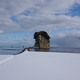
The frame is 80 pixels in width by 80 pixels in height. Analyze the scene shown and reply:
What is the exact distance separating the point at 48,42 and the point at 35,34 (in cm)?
418

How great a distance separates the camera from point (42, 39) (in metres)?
38.4

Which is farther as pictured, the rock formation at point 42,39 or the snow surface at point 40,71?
the rock formation at point 42,39

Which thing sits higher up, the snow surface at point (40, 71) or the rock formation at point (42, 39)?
the rock formation at point (42, 39)

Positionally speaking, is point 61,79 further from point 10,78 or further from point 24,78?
point 10,78

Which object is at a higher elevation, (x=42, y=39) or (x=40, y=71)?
(x=42, y=39)

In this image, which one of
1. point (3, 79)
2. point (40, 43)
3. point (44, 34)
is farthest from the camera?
Answer: point (44, 34)

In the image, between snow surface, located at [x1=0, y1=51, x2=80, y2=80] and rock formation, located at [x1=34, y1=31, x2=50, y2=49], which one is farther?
rock formation, located at [x1=34, y1=31, x2=50, y2=49]

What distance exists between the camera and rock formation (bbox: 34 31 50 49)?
36.2m

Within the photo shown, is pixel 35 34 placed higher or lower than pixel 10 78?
higher

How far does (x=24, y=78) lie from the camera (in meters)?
2.23

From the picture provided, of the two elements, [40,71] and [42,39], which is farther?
[42,39]

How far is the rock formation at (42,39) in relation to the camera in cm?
3621

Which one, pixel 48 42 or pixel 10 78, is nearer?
pixel 10 78

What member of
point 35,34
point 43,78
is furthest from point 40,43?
point 43,78
